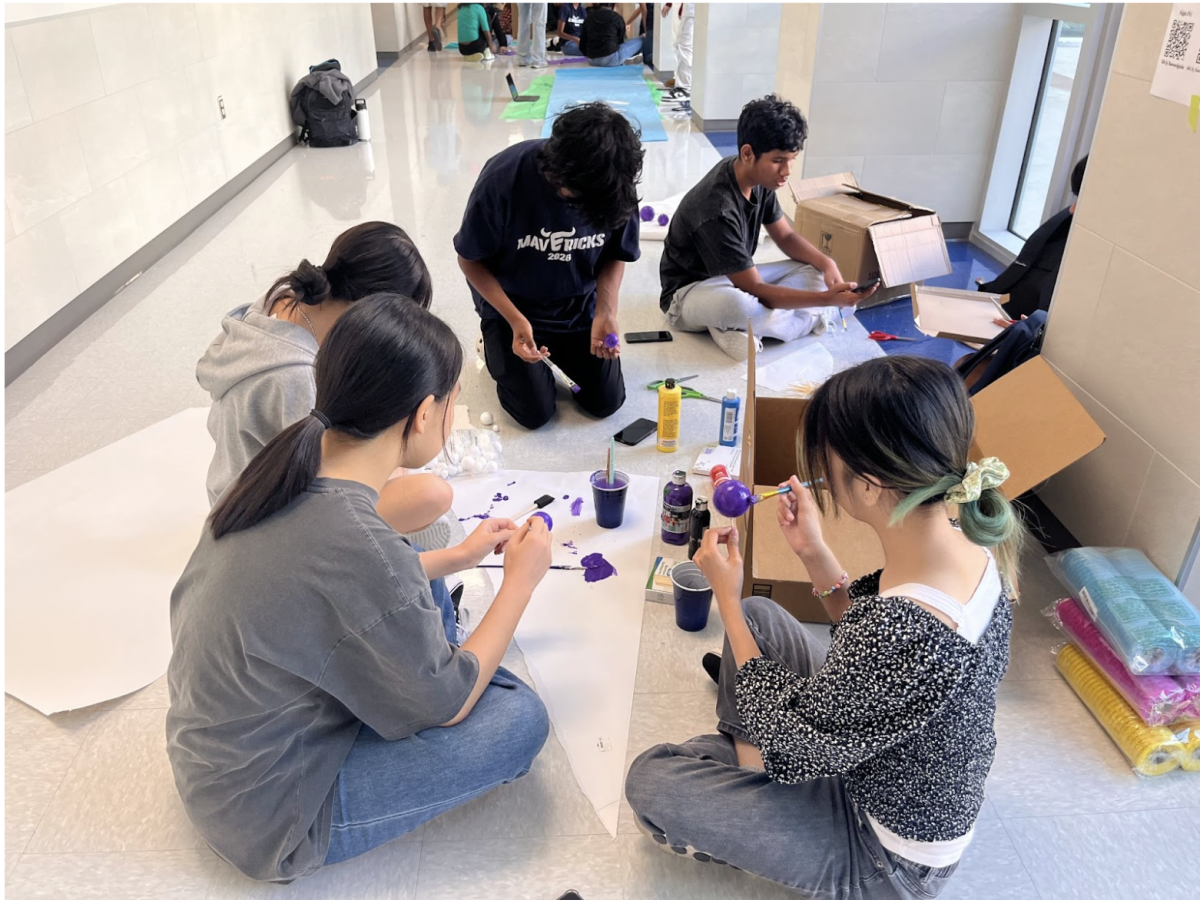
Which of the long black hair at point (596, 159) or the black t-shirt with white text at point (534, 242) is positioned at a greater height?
the long black hair at point (596, 159)

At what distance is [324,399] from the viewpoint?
1195mm

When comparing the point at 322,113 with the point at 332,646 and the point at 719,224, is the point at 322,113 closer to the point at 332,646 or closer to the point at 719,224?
the point at 719,224

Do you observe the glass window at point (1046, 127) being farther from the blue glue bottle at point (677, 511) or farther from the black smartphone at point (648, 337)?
the blue glue bottle at point (677, 511)

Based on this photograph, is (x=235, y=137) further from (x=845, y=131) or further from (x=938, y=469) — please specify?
(x=938, y=469)

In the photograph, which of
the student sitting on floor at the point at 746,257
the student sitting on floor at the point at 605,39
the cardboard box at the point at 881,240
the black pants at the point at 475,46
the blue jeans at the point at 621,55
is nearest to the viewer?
the student sitting on floor at the point at 746,257

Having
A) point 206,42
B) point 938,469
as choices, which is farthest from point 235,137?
point 938,469

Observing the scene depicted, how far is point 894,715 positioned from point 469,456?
165cm

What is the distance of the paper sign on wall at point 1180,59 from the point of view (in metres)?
1.70

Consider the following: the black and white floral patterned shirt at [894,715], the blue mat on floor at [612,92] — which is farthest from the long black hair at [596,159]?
the blue mat on floor at [612,92]

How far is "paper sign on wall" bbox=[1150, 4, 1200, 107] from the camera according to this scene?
1.70 metres

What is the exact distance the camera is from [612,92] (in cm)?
850

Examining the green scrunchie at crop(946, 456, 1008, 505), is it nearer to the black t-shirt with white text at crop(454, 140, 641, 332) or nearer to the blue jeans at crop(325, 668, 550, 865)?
the blue jeans at crop(325, 668, 550, 865)

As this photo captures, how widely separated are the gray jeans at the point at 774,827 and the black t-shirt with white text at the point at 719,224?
2029mm

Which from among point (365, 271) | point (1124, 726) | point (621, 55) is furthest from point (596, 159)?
point (621, 55)
